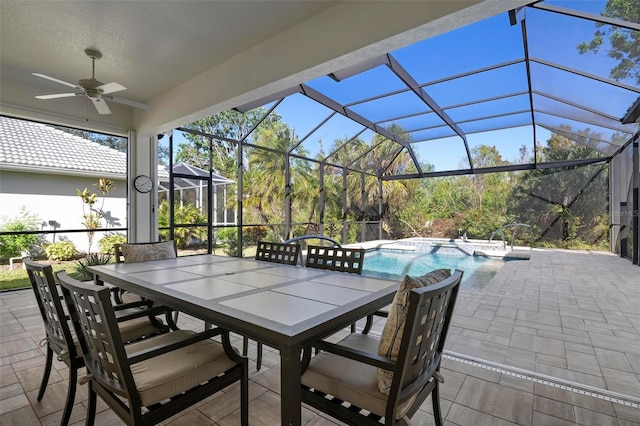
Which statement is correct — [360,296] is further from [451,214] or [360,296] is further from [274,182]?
[451,214]

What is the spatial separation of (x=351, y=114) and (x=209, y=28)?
14.3ft

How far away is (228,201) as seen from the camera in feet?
23.2

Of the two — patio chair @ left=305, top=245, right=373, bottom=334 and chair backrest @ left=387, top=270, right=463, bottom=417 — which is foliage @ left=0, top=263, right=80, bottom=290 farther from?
chair backrest @ left=387, top=270, right=463, bottom=417

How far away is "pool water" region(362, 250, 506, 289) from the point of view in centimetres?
635

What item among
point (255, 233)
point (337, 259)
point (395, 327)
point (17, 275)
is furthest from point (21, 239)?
point (395, 327)

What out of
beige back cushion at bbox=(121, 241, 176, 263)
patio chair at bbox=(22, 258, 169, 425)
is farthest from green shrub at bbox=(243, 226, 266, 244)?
patio chair at bbox=(22, 258, 169, 425)

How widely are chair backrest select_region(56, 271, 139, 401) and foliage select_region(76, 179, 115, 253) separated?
5.95 m

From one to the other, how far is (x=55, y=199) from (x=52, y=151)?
0.94m

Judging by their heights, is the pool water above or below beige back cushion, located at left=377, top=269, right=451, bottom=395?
below

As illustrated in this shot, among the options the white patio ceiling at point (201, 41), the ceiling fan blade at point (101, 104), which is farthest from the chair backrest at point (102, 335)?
the ceiling fan blade at point (101, 104)

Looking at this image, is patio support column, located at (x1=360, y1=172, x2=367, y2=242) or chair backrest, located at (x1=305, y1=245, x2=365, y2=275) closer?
chair backrest, located at (x1=305, y1=245, x2=365, y2=275)

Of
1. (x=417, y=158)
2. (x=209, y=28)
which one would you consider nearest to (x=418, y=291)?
(x=209, y=28)

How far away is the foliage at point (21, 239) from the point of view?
17.7 feet

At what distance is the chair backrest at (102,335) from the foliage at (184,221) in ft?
15.5
